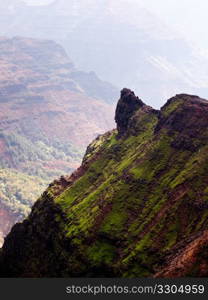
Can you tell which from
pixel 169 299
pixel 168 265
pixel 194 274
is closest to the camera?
pixel 169 299

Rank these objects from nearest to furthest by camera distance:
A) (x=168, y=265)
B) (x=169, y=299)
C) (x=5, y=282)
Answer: (x=169, y=299) < (x=5, y=282) < (x=168, y=265)

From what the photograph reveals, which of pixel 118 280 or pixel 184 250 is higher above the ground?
pixel 118 280

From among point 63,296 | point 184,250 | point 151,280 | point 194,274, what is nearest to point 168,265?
point 184,250

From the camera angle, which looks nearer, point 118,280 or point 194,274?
point 118,280

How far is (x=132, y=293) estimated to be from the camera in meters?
148

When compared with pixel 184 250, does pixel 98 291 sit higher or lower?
higher

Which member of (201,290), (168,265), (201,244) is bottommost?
(168,265)

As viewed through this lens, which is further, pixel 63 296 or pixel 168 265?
pixel 168 265

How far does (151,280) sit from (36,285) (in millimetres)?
31079

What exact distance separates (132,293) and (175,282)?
39.0 ft

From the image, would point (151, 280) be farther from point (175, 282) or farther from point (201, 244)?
point (201, 244)

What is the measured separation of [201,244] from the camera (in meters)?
187

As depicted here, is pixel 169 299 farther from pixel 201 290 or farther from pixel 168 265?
pixel 168 265

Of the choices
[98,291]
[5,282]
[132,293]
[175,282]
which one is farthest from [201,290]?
[5,282]
